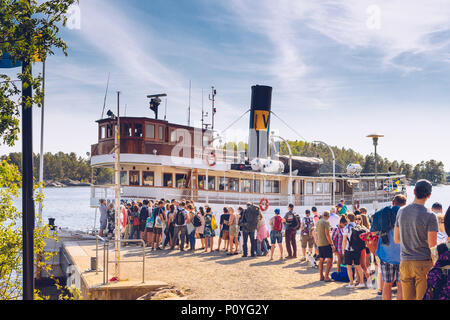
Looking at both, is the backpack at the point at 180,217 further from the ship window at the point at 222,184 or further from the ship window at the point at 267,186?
the ship window at the point at 267,186

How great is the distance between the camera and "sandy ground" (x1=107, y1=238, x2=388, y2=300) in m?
8.78

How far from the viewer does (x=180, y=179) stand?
24.4 metres

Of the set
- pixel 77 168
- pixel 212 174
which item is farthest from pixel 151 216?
pixel 77 168

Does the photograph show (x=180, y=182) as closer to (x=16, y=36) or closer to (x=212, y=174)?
(x=212, y=174)

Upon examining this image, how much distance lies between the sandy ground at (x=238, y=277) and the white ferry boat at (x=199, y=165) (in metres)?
7.85

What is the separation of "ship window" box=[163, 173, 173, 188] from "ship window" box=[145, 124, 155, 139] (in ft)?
7.62

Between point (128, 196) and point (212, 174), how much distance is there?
18.1ft

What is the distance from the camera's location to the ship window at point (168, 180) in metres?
23.7

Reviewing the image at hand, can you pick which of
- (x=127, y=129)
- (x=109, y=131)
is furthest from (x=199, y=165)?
(x=109, y=131)

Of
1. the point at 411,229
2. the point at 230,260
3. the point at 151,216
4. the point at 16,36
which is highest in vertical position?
the point at 16,36

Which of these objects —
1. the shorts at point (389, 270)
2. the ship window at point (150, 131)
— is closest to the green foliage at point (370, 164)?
the ship window at point (150, 131)
